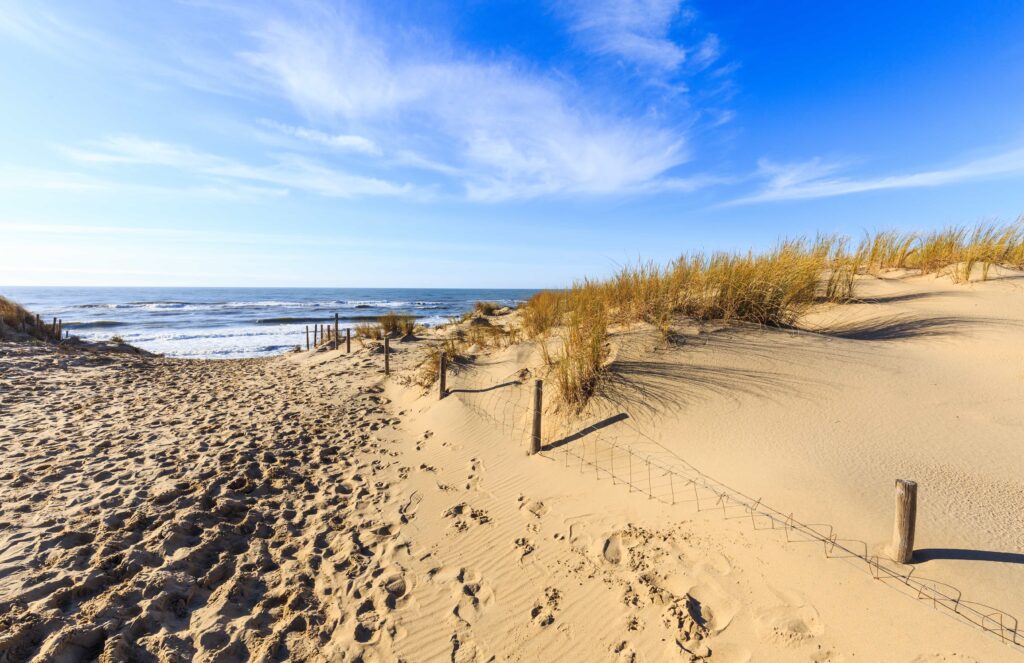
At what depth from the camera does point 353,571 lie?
157 inches

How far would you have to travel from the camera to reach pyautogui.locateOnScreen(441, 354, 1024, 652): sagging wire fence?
9.13 ft

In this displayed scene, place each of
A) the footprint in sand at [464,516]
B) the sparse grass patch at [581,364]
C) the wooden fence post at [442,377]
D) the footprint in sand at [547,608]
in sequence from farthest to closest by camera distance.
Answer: the wooden fence post at [442,377] → the sparse grass patch at [581,364] → the footprint in sand at [464,516] → the footprint in sand at [547,608]

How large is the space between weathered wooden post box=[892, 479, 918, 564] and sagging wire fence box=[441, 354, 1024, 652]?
0.10 meters

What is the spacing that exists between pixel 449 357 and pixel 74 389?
882 cm

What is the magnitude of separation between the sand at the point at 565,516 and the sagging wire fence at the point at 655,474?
4 cm

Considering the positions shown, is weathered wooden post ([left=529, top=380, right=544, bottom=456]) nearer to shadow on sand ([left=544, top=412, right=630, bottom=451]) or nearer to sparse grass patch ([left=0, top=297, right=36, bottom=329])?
shadow on sand ([left=544, top=412, right=630, bottom=451])

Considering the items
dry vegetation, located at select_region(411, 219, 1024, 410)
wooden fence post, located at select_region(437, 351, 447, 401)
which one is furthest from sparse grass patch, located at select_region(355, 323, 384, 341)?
wooden fence post, located at select_region(437, 351, 447, 401)

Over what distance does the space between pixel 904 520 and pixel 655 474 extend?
2218 mm

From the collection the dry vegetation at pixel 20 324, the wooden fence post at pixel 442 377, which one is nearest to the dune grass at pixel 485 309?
the wooden fence post at pixel 442 377

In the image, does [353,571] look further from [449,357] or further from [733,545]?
[449,357]

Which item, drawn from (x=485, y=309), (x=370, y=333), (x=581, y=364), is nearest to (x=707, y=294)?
(x=581, y=364)

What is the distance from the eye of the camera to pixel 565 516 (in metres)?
4.65

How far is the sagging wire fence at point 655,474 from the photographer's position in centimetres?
278

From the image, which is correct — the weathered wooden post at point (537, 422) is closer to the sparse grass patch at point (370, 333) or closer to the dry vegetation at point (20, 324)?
the sparse grass patch at point (370, 333)
